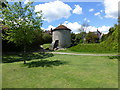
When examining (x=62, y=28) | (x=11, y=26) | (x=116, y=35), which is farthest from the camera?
(x=62, y=28)

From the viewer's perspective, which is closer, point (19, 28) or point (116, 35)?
point (19, 28)

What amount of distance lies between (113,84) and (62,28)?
34062 mm

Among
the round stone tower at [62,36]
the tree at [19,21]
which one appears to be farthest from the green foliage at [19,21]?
the round stone tower at [62,36]

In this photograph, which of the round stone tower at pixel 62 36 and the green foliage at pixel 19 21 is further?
the round stone tower at pixel 62 36

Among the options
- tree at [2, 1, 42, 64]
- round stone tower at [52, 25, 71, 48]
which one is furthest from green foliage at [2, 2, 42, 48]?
round stone tower at [52, 25, 71, 48]

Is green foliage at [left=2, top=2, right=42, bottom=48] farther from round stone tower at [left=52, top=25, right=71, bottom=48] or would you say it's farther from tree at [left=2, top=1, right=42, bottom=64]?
round stone tower at [left=52, top=25, right=71, bottom=48]

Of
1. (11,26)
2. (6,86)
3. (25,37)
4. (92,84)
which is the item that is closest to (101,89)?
(92,84)

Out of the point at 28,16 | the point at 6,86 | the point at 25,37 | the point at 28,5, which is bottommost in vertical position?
the point at 6,86

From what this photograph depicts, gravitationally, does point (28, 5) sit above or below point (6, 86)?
above

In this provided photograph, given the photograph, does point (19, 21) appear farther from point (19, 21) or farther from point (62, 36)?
point (62, 36)

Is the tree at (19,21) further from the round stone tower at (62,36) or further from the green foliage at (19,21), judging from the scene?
the round stone tower at (62,36)

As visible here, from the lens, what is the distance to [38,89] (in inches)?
243

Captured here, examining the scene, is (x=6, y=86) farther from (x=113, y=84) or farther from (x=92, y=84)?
(x=113, y=84)

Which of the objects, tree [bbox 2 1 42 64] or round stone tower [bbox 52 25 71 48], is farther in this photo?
round stone tower [bbox 52 25 71 48]
